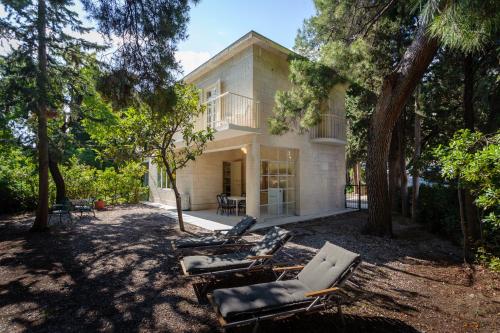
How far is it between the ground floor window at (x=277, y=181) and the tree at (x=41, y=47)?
7.13 meters

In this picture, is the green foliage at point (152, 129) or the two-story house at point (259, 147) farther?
the two-story house at point (259, 147)

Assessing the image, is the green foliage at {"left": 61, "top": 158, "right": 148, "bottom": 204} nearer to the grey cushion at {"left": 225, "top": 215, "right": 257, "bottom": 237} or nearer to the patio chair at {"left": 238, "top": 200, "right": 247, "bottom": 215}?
the patio chair at {"left": 238, "top": 200, "right": 247, "bottom": 215}

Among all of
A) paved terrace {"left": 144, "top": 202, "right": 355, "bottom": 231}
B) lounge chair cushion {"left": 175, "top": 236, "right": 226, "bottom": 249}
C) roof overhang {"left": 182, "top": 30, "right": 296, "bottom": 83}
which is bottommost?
paved terrace {"left": 144, "top": 202, "right": 355, "bottom": 231}

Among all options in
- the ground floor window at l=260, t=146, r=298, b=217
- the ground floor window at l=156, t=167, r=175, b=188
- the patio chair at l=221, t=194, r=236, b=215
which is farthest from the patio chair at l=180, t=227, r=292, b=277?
the ground floor window at l=156, t=167, r=175, b=188

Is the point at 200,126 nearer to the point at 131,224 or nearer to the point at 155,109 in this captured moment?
the point at 131,224

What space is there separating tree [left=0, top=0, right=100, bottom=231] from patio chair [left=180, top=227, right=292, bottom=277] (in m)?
6.16

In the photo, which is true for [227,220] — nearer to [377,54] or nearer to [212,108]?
[212,108]

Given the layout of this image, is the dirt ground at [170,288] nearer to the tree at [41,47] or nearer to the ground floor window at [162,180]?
the tree at [41,47]

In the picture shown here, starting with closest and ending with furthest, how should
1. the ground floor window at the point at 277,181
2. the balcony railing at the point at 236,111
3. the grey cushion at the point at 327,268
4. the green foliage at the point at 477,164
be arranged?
the grey cushion at the point at 327,268 < the green foliage at the point at 477,164 < the balcony railing at the point at 236,111 < the ground floor window at the point at 277,181

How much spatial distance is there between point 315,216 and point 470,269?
6133 millimetres

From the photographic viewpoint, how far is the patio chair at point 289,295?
2.88 meters

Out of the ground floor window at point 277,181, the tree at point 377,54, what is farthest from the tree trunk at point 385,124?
the ground floor window at point 277,181

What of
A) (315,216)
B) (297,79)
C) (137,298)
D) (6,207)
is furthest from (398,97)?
(6,207)

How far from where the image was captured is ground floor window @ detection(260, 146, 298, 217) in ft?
35.6
